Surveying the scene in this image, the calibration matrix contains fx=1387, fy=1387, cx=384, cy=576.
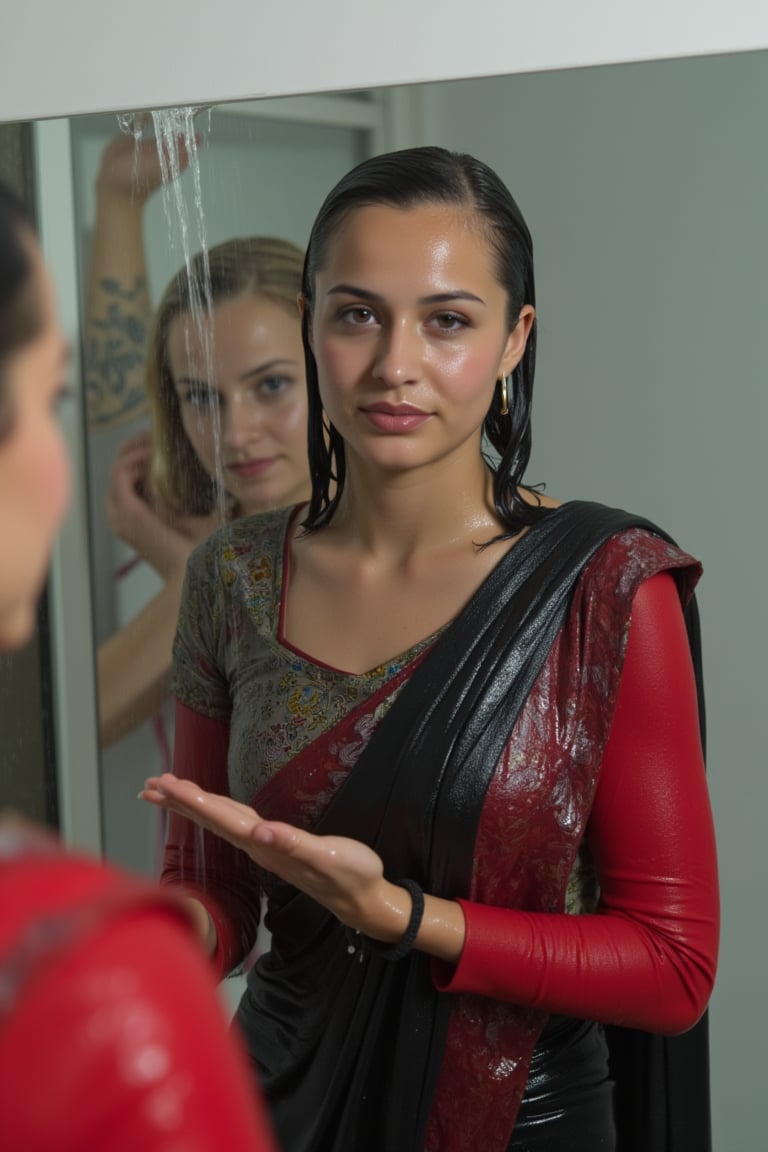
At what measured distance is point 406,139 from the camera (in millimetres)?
1274

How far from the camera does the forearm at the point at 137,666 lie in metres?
1.39

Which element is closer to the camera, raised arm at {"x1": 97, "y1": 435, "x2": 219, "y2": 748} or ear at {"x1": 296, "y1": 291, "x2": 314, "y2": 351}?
ear at {"x1": 296, "y1": 291, "x2": 314, "y2": 351}

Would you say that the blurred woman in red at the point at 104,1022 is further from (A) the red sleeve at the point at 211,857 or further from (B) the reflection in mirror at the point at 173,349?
(B) the reflection in mirror at the point at 173,349

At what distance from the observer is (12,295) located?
1.59 ft

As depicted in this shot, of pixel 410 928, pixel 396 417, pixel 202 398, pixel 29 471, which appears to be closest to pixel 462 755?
pixel 410 928

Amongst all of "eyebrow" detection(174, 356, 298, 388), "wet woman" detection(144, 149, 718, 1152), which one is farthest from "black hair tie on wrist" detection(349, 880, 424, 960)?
"eyebrow" detection(174, 356, 298, 388)

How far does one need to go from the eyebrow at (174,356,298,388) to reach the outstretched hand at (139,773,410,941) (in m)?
0.51

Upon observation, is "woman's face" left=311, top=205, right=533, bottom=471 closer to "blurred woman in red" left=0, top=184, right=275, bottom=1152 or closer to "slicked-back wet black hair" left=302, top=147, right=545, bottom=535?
"slicked-back wet black hair" left=302, top=147, right=545, bottom=535

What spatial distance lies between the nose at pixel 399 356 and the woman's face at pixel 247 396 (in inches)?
9.6

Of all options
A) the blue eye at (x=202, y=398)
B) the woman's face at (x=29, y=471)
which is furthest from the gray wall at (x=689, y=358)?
the woman's face at (x=29, y=471)

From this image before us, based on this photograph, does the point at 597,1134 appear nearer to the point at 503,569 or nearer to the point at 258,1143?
the point at 503,569

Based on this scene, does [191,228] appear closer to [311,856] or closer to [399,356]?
[399,356]

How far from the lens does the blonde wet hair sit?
133cm

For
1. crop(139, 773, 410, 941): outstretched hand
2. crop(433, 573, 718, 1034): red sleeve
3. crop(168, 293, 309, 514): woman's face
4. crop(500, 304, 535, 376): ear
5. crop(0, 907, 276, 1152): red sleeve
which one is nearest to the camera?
crop(0, 907, 276, 1152): red sleeve
